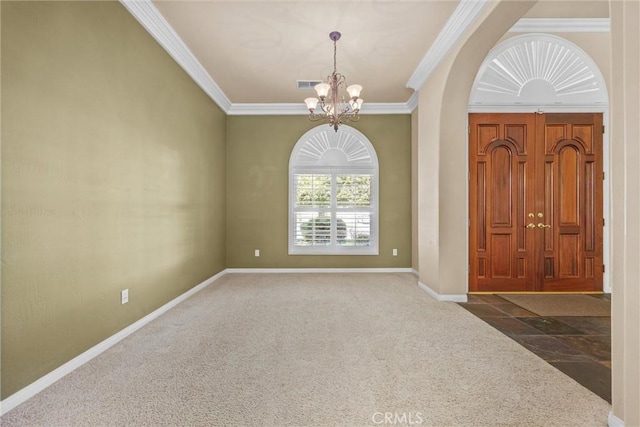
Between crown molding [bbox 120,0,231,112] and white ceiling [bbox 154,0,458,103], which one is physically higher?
white ceiling [bbox 154,0,458,103]

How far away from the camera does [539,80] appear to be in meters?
4.07

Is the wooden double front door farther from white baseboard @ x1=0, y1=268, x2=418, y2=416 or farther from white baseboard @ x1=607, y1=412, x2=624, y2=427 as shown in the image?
white baseboard @ x1=0, y1=268, x2=418, y2=416

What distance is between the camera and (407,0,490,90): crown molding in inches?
113

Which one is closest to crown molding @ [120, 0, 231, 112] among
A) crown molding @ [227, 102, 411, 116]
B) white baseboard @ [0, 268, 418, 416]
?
crown molding @ [227, 102, 411, 116]

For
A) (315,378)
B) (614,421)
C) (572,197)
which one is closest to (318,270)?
(315,378)

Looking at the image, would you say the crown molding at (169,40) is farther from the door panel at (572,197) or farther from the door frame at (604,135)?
the door panel at (572,197)

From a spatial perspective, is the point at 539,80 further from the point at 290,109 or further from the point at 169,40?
the point at 169,40

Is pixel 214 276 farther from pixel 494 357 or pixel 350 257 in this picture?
pixel 494 357

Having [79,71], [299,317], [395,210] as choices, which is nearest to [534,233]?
[395,210]

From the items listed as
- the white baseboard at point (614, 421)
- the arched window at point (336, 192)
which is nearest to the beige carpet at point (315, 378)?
the white baseboard at point (614, 421)

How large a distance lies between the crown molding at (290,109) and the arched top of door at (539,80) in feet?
5.61

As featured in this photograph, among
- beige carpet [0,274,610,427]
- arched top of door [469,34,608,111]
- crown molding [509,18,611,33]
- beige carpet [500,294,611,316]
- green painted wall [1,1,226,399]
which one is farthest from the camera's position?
arched top of door [469,34,608,111]

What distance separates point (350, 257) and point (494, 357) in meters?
3.51

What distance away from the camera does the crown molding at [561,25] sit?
12.2ft
